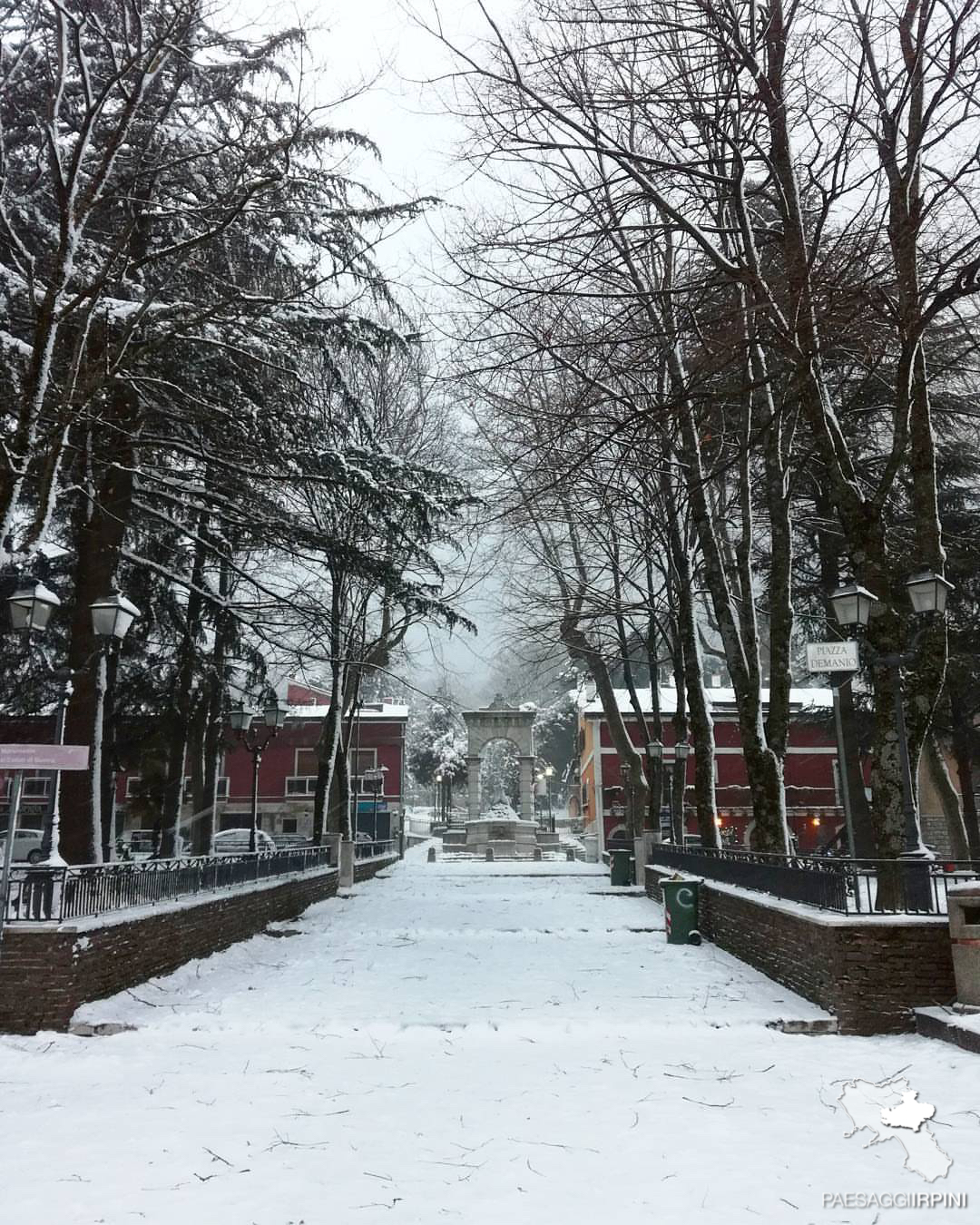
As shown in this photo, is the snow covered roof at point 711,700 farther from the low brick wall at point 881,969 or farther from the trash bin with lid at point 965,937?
the trash bin with lid at point 965,937

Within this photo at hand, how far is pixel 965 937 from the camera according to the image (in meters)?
7.66

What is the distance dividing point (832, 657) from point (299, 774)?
146 feet

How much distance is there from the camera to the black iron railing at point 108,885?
854 cm

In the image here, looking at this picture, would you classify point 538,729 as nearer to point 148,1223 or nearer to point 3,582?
point 3,582

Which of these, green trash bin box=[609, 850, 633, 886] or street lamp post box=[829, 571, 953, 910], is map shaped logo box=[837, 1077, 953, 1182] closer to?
street lamp post box=[829, 571, 953, 910]

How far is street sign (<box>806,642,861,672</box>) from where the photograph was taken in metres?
9.99

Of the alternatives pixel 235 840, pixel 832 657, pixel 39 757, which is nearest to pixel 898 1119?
pixel 832 657

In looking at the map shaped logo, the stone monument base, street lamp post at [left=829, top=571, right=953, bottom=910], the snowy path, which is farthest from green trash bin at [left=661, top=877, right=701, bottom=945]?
the stone monument base

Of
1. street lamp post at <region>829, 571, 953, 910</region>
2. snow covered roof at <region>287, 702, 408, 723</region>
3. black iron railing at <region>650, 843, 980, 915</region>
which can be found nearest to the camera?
black iron railing at <region>650, 843, 980, 915</region>

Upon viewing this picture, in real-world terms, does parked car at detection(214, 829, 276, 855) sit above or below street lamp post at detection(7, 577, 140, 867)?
below

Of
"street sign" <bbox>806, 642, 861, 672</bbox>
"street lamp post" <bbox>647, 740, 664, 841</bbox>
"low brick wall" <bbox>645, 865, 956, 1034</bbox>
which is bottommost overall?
"low brick wall" <bbox>645, 865, 956, 1034</bbox>

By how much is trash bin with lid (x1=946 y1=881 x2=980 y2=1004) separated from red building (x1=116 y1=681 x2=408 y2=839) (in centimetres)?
4257

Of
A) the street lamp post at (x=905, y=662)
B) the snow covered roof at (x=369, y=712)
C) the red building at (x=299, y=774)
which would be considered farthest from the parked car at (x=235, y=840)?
the street lamp post at (x=905, y=662)

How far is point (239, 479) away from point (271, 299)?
529cm
